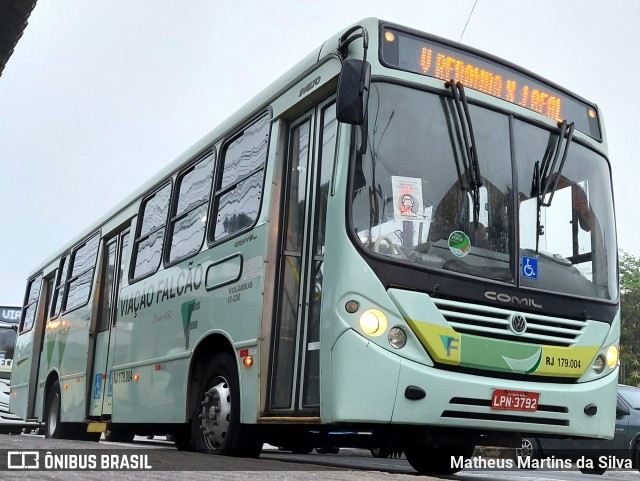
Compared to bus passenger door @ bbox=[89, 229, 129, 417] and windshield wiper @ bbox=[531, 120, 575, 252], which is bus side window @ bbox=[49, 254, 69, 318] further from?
windshield wiper @ bbox=[531, 120, 575, 252]

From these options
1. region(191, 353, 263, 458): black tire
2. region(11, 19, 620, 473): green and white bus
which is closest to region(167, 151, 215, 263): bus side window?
region(11, 19, 620, 473): green and white bus

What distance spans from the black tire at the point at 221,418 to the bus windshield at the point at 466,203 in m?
1.97

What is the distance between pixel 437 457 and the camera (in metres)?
8.46

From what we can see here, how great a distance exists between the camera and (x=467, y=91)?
6977 mm

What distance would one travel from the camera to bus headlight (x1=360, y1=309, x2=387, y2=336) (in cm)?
605

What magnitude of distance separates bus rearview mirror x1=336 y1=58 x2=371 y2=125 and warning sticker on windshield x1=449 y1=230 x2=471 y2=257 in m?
1.10

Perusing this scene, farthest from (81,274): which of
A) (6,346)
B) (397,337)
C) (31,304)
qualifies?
(6,346)

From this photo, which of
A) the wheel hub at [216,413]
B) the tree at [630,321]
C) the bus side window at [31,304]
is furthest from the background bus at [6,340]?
the tree at [630,321]

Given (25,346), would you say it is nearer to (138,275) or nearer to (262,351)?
(138,275)

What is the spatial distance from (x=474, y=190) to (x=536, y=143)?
2.98 ft

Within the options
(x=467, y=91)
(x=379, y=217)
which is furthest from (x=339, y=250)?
(x=467, y=91)

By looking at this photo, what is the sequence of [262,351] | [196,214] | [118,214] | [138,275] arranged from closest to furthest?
[262,351]
[196,214]
[138,275]
[118,214]

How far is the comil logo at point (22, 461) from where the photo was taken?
Answer: 4.35 meters

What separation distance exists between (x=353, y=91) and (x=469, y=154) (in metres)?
1.07
